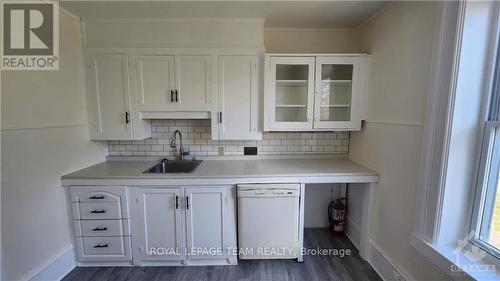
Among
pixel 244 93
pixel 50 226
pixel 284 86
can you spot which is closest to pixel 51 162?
pixel 50 226

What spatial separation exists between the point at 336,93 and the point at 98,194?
2.53m

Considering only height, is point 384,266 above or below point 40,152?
A: below

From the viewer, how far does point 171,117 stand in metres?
2.27

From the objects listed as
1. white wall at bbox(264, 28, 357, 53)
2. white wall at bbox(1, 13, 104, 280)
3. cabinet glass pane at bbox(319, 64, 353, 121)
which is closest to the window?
cabinet glass pane at bbox(319, 64, 353, 121)

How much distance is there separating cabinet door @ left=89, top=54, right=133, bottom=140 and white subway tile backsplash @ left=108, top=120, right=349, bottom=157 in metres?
0.31

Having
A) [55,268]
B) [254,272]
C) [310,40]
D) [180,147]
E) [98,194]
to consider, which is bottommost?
[254,272]

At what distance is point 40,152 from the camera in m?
1.74

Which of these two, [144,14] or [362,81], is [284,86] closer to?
[362,81]

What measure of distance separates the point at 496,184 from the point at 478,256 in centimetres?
44

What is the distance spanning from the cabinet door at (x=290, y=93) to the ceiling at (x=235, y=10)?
1.36 ft

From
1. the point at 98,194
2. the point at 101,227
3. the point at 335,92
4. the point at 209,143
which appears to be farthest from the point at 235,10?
the point at 101,227

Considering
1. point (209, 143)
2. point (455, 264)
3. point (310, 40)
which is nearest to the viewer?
point (455, 264)

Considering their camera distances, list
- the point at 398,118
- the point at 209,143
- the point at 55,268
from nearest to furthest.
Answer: the point at 398,118
the point at 55,268
the point at 209,143

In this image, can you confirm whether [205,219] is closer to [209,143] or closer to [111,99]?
[209,143]
